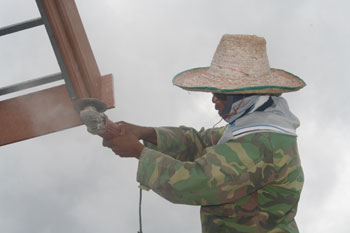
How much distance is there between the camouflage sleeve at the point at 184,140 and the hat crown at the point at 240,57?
68 centimetres

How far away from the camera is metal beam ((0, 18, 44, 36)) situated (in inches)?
130

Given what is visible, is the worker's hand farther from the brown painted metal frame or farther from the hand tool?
the hand tool

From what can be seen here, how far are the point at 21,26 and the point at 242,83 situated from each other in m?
1.48

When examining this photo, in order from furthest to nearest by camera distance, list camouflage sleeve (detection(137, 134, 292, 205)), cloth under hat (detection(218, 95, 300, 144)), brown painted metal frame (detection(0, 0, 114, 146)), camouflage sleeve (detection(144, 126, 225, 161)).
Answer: camouflage sleeve (detection(144, 126, 225, 161))
brown painted metal frame (detection(0, 0, 114, 146))
cloth under hat (detection(218, 95, 300, 144))
camouflage sleeve (detection(137, 134, 292, 205))

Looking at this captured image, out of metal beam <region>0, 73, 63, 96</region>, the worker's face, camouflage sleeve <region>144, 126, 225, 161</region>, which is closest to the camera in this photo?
the worker's face

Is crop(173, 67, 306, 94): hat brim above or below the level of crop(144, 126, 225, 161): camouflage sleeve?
above

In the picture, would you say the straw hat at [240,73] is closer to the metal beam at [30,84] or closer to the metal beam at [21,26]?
the metal beam at [30,84]

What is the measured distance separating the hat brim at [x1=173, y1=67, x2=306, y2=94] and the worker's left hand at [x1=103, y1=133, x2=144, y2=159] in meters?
0.42

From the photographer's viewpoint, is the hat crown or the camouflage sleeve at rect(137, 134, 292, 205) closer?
the camouflage sleeve at rect(137, 134, 292, 205)

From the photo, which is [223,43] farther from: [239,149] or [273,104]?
[239,149]

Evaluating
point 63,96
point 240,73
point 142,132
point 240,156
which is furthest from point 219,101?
point 63,96

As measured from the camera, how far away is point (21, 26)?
3.36 meters

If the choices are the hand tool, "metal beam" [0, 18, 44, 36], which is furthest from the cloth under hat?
"metal beam" [0, 18, 44, 36]

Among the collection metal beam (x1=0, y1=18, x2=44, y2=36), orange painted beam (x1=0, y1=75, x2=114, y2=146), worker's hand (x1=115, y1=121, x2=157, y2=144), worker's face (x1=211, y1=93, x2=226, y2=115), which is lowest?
worker's hand (x1=115, y1=121, x2=157, y2=144)
